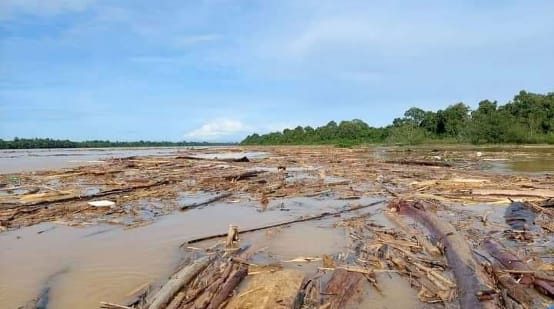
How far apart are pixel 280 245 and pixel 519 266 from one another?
10.8 ft

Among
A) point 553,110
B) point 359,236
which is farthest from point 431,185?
point 553,110

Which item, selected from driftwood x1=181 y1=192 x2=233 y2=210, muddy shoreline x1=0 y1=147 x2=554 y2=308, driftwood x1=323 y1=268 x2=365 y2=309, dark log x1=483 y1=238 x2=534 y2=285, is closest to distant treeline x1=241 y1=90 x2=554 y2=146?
muddy shoreline x1=0 y1=147 x2=554 y2=308

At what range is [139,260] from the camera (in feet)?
19.5

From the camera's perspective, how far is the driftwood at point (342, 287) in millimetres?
4141

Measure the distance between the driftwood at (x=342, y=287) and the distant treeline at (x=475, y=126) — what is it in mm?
59310

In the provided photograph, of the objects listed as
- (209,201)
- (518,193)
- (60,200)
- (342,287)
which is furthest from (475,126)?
(342,287)

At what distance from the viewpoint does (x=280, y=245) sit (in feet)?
21.8

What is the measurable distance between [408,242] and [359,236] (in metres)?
0.89

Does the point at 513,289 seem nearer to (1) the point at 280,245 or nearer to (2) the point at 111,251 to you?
(1) the point at 280,245

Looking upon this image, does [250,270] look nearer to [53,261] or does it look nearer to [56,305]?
[56,305]

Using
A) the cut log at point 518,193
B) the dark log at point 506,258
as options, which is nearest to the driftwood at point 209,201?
the dark log at point 506,258

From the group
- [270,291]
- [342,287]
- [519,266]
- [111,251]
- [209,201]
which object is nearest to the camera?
[270,291]

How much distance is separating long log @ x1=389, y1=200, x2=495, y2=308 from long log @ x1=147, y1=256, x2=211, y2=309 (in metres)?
2.79

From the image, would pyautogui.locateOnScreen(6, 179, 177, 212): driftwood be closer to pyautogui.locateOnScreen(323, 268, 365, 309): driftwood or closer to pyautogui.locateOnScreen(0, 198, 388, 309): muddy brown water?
pyautogui.locateOnScreen(0, 198, 388, 309): muddy brown water
